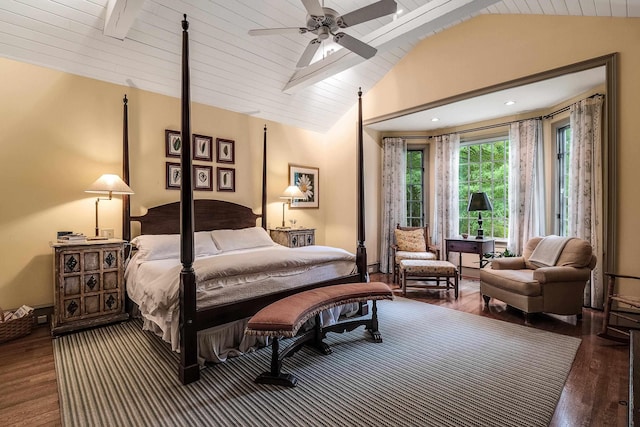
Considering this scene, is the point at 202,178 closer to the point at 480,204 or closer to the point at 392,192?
the point at 392,192

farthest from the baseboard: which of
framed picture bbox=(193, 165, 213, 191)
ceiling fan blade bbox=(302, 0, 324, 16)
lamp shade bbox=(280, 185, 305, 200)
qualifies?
ceiling fan blade bbox=(302, 0, 324, 16)

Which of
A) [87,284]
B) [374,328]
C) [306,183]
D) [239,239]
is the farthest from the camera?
[306,183]

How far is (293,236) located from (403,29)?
3.19m

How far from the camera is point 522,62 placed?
149 inches

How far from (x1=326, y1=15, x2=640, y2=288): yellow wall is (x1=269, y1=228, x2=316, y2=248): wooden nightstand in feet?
7.67

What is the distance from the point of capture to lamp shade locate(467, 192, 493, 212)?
503cm

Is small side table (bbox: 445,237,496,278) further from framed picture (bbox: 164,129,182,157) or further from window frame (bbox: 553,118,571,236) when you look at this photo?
framed picture (bbox: 164,129,182,157)

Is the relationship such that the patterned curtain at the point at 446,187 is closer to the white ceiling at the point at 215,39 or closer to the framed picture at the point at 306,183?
the white ceiling at the point at 215,39

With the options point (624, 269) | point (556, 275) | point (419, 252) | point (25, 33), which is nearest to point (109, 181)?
point (25, 33)

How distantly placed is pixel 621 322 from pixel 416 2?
422 centimetres

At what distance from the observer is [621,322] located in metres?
3.24

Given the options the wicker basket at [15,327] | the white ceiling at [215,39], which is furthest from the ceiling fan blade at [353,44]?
the wicker basket at [15,327]

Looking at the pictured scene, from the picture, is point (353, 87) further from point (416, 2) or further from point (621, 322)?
point (621, 322)

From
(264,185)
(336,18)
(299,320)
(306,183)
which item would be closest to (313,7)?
(336,18)
